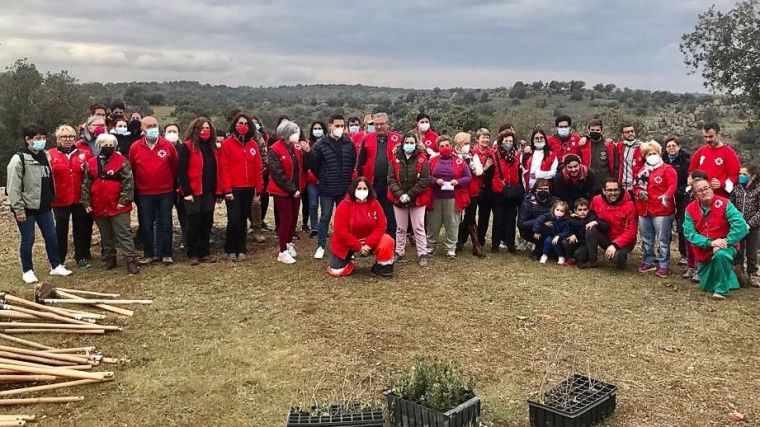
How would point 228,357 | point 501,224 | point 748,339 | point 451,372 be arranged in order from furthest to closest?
1. point 501,224
2. point 748,339
3. point 228,357
4. point 451,372

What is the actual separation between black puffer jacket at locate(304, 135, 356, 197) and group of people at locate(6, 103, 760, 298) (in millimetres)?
16

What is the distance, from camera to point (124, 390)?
508cm

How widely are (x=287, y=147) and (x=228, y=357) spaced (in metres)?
3.94

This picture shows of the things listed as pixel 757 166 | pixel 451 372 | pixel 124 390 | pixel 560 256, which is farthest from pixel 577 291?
pixel 124 390

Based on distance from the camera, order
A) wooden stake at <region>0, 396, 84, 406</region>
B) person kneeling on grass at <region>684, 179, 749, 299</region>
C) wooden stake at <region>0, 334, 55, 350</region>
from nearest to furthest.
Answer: wooden stake at <region>0, 396, 84, 406</region>
wooden stake at <region>0, 334, 55, 350</region>
person kneeling on grass at <region>684, 179, 749, 299</region>

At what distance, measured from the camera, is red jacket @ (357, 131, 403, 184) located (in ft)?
29.4

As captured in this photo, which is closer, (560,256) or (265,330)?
(265,330)

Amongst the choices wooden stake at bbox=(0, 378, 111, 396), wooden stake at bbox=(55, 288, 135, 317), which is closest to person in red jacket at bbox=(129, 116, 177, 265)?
wooden stake at bbox=(55, 288, 135, 317)

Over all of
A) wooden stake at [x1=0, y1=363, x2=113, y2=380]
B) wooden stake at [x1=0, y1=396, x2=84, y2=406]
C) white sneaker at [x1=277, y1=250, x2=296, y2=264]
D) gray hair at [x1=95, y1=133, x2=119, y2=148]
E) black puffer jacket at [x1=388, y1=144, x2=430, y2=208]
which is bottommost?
wooden stake at [x1=0, y1=396, x2=84, y2=406]

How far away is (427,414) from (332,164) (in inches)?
204

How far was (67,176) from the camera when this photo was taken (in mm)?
8039

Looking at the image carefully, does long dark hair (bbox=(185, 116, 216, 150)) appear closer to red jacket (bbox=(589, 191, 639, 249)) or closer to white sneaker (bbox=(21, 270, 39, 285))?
white sneaker (bbox=(21, 270, 39, 285))

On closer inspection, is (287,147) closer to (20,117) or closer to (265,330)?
(265,330)

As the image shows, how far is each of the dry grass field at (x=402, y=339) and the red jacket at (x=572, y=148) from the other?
1687mm
